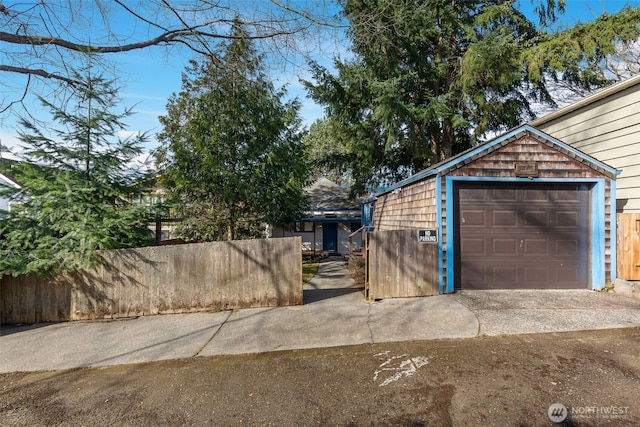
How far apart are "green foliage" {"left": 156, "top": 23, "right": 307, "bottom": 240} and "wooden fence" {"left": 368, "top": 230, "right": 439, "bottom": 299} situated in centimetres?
483

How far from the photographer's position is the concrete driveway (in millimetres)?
4234

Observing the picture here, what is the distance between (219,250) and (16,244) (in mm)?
3282

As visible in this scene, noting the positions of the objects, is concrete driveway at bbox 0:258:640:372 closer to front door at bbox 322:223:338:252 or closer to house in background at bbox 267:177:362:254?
house in background at bbox 267:177:362:254

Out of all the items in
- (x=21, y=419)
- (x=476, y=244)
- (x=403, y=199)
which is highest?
(x=403, y=199)

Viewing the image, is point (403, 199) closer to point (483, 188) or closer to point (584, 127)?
point (483, 188)

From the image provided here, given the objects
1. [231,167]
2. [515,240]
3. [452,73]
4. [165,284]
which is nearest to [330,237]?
[231,167]

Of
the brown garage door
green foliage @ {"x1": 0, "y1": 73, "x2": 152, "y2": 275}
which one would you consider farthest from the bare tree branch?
the brown garage door

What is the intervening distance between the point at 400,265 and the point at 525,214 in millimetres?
2994

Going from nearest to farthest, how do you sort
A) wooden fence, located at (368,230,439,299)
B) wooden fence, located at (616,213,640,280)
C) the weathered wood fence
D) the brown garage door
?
1. the weathered wood fence
2. wooden fence, located at (368,230,439,299)
3. wooden fence, located at (616,213,640,280)
4. the brown garage door

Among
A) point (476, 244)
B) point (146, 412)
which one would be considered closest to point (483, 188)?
point (476, 244)

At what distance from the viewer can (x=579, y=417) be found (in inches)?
101

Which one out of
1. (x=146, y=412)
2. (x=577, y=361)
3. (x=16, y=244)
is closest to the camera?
(x=146, y=412)

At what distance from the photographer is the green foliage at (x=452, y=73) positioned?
36.4 ft

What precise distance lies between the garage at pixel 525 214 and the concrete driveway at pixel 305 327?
54 centimetres
